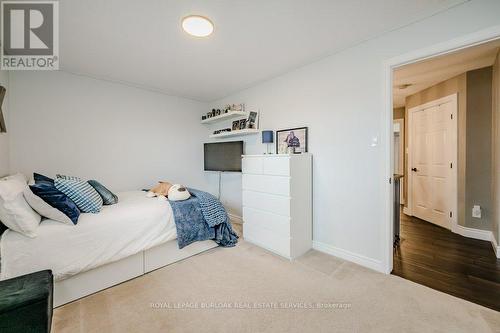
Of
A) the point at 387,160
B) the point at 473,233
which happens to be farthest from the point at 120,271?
the point at 473,233

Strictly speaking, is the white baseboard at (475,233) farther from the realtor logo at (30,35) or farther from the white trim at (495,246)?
the realtor logo at (30,35)

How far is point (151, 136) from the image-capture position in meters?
3.70

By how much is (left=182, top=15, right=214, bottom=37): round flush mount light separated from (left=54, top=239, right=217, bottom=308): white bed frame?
221 centimetres

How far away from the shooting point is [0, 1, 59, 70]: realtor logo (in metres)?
1.70

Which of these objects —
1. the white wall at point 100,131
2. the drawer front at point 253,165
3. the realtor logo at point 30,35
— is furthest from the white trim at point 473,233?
the realtor logo at point 30,35

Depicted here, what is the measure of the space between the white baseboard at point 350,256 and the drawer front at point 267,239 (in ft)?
1.67

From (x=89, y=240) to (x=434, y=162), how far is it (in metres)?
5.07

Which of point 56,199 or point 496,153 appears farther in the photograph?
point 496,153

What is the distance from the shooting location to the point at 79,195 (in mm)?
2002

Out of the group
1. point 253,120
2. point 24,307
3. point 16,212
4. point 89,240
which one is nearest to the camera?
point 24,307

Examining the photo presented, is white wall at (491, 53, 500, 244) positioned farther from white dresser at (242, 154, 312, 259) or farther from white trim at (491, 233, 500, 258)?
white dresser at (242, 154, 312, 259)

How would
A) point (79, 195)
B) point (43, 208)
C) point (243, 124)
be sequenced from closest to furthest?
1. point (43, 208)
2. point (79, 195)
3. point (243, 124)

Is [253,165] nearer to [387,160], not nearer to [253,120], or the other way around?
[253,120]

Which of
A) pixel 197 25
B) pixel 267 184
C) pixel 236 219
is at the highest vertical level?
pixel 197 25
